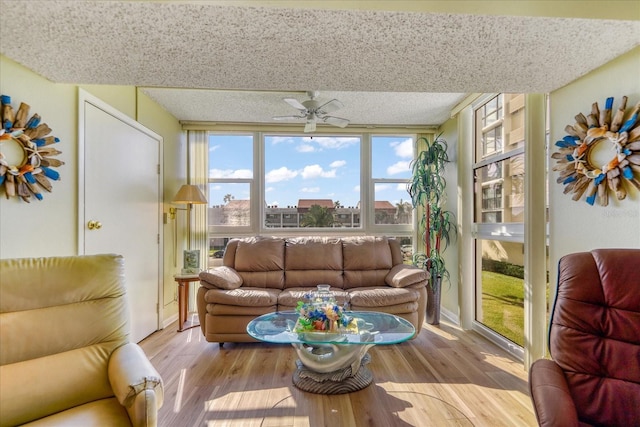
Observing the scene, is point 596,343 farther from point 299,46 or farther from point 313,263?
point 313,263

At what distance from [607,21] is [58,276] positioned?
118 inches

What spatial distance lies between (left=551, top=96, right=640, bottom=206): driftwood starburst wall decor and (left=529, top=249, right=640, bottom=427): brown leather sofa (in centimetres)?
55

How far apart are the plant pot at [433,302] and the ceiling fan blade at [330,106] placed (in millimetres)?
2335

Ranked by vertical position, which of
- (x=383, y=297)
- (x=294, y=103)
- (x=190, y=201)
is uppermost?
(x=294, y=103)

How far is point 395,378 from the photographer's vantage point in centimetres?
243

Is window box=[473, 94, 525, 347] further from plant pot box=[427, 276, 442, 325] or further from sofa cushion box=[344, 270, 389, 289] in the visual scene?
sofa cushion box=[344, 270, 389, 289]

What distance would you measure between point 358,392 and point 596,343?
57.5 inches

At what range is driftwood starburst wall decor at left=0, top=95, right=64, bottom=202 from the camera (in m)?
1.72

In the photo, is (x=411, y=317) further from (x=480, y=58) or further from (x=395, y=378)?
(x=480, y=58)

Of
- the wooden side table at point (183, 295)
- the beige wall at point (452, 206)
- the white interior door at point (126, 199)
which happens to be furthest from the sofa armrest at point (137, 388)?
the beige wall at point (452, 206)

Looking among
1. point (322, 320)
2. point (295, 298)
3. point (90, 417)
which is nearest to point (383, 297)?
point (295, 298)

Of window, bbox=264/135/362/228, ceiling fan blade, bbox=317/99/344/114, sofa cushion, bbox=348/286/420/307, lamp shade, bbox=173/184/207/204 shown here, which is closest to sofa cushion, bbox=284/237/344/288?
sofa cushion, bbox=348/286/420/307

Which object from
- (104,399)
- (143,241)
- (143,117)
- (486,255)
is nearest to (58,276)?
(104,399)

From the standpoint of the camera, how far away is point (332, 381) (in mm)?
2264
